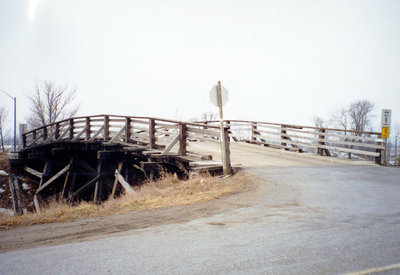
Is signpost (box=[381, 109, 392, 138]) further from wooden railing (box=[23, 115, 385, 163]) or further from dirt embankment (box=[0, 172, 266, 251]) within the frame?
dirt embankment (box=[0, 172, 266, 251])

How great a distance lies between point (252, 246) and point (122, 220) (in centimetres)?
248

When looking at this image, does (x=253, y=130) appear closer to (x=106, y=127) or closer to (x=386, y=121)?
(x=386, y=121)

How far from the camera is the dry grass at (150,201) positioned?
538 cm

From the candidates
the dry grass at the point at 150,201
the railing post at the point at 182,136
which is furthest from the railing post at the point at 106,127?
the dry grass at the point at 150,201

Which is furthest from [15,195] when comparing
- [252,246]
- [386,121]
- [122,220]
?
[386,121]

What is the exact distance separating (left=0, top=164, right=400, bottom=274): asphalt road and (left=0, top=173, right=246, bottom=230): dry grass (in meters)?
1.70

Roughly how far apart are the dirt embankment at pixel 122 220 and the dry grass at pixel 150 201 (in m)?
0.09

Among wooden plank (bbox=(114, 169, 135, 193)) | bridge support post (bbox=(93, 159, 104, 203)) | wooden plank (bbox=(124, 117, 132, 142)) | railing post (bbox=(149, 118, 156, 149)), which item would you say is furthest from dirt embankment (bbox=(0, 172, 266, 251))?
wooden plank (bbox=(124, 117, 132, 142))

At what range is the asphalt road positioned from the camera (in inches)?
112

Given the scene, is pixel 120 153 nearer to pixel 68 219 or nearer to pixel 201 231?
pixel 68 219

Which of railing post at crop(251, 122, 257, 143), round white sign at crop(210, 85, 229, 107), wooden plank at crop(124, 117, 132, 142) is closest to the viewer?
round white sign at crop(210, 85, 229, 107)

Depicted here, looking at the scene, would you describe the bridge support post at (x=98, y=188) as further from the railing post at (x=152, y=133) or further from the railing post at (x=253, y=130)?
the railing post at (x=253, y=130)

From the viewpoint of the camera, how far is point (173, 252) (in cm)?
325

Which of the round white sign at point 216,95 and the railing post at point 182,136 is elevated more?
the round white sign at point 216,95
